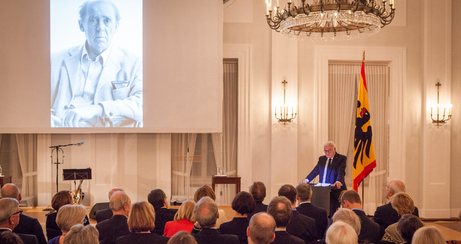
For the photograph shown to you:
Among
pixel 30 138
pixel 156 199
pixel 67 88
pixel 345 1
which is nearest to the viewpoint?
pixel 156 199

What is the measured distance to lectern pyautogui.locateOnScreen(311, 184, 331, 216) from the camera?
581cm

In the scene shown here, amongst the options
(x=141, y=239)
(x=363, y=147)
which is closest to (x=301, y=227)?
(x=141, y=239)

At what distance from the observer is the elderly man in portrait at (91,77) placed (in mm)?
7719

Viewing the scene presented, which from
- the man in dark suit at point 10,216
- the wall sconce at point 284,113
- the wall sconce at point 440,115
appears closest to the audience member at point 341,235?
the man in dark suit at point 10,216

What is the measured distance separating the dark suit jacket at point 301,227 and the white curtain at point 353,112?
4.99 m

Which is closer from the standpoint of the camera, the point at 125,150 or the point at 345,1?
the point at 345,1

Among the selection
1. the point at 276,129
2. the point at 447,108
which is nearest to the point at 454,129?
the point at 447,108

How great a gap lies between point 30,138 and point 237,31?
4.63 metres

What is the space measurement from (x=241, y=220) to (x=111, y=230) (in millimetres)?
1143

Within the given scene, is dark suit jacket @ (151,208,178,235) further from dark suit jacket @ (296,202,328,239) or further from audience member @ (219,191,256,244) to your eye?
dark suit jacket @ (296,202,328,239)

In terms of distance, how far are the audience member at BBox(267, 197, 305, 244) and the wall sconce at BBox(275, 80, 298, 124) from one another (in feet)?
16.0

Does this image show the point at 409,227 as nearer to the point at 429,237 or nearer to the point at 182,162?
the point at 429,237

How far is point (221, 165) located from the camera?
27.3 ft

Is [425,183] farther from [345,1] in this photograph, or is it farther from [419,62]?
[345,1]
